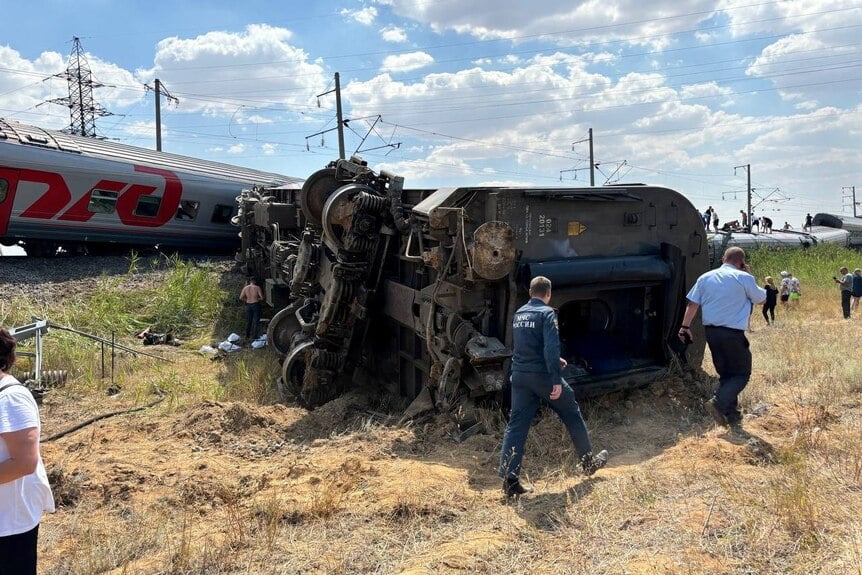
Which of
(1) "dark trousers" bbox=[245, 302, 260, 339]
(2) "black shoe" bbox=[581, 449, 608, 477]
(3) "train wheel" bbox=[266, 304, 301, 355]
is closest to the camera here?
(2) "black shoe" bbox=[581, 449, 608, 477]

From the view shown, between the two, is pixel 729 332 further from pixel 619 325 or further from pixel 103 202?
pixel 103 202

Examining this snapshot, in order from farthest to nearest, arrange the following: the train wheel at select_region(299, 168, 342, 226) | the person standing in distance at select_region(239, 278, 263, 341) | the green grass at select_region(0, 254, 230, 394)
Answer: the person standing in distance at select_region(239, 278, 263, 341), the green grass at select_region(0, 254, 230, 394), the train wheel at select_region(299, 168, 342, 226)

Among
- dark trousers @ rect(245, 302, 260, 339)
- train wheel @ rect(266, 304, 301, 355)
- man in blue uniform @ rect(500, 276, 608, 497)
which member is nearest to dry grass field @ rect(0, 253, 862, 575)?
man in blue uniform @ rect(500, 276, 608, 497)

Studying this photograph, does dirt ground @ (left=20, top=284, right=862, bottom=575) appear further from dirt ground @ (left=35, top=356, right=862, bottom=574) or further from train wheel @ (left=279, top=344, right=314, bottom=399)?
train wheel @ (left=279, top=344, right=314, bottom=399)

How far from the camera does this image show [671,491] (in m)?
3.98

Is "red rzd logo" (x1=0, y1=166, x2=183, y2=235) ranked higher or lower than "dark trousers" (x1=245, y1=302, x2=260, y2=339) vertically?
higher

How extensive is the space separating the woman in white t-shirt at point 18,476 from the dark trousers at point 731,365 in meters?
4.58

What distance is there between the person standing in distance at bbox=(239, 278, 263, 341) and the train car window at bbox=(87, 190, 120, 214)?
4.92 meters

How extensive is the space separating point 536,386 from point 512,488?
676mm

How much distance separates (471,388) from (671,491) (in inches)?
83.2

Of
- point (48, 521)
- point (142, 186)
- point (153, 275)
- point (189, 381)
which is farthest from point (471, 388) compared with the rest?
point (142, 186)

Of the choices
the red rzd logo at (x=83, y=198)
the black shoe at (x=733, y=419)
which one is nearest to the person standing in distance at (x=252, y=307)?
the red rzd logo at (x=83, y=198)

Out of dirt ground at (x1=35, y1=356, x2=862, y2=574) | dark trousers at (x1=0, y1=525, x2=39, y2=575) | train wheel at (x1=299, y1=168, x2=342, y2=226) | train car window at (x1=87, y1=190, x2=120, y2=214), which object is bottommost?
dirt ground at (x1=35, y1=356, x2=862, y2=574)

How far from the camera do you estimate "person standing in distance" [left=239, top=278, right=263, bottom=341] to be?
12094 mm
